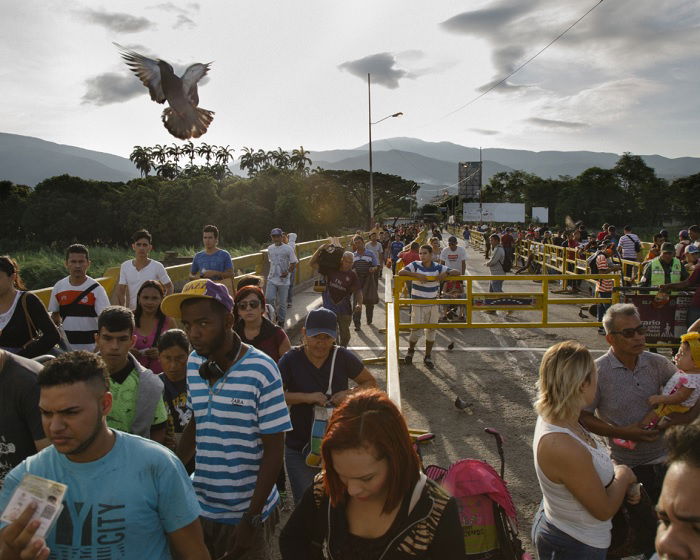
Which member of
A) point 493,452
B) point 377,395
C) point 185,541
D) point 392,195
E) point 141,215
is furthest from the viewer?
point 392,195

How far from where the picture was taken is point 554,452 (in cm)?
232

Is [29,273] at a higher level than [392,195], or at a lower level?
lower

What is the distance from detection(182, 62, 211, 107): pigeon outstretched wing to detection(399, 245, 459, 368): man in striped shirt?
397 centimetres

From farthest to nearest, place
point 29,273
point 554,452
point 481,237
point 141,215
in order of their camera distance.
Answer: point 141,215 → point 481,237 → point 29,273 → point 554,452

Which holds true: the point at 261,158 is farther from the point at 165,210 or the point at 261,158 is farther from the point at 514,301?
the point at 514,301

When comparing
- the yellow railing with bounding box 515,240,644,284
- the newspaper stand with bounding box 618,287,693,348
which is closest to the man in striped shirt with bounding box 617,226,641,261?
the yellow railing with bounding box 515,240,644,284

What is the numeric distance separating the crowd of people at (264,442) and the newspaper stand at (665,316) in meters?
4.45

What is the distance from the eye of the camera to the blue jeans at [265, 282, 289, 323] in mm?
9828

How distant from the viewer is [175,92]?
290 inches

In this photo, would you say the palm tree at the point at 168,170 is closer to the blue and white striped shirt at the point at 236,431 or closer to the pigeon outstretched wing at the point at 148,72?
the pigeon outstretched wing at the point at 148,72

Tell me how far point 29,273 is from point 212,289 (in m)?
21.3

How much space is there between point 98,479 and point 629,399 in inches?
113

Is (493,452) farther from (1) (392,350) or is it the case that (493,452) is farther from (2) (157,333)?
(2) (157,333)

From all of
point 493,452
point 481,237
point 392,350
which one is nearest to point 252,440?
point 392,350
